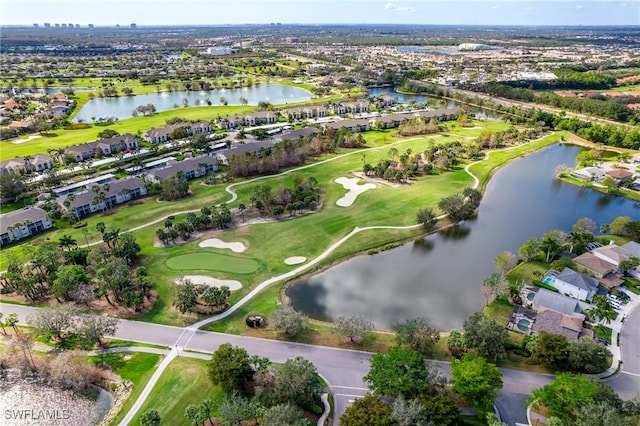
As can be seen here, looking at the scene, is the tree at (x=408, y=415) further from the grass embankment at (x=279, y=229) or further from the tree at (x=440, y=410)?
the grass embankment at (x=279, y=229)

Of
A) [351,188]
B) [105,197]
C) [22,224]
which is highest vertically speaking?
[105,197]

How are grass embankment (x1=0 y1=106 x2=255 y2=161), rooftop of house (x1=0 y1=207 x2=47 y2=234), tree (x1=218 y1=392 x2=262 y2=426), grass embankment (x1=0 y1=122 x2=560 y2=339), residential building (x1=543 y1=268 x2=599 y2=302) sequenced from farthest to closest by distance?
grass embankment (x1=0 y1=106 x2=255 y2=161)
rooftop of house (x1=0 y1=207 x2=47 y2=234)
grass embankment (x1=0 y1=122 x2=560 y2=339)
residential building (x1=543 y1=268 x2=599 y2=302)
tree (x1=218 y1=392 x2=262 y2=426)

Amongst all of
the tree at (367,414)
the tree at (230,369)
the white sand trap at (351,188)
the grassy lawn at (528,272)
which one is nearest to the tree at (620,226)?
the grassy lawn at (528,272)

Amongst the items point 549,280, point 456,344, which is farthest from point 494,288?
point 456,344

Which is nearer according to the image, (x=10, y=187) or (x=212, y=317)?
(x=212, y=317)

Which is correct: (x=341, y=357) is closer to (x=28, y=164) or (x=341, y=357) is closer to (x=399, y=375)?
(x=399, y=375)

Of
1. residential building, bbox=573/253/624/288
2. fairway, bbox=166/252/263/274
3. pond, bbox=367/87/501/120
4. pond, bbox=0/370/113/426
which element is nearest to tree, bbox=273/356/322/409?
pond, bbox=0/370/113/426

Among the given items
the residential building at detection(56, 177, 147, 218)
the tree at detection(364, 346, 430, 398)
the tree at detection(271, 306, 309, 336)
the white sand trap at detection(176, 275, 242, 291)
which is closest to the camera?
the tree at detection(364, 346, 430, 398)

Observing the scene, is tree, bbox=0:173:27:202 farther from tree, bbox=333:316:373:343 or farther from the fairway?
tree, bbox=333:316:373:343
